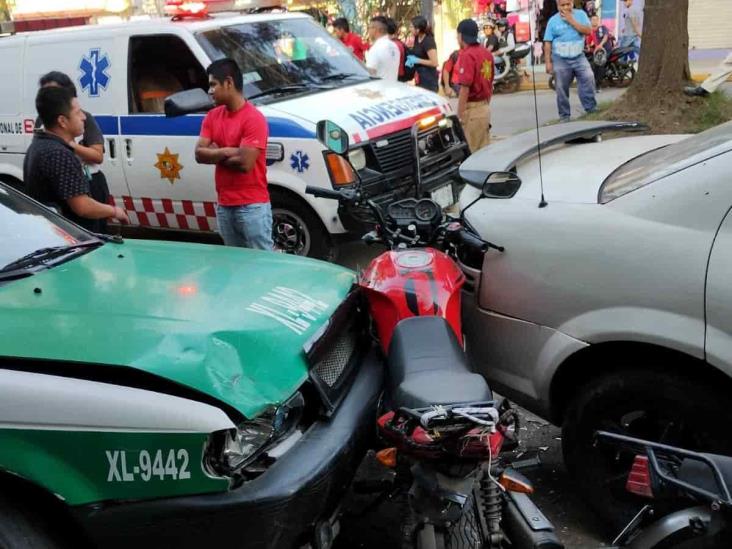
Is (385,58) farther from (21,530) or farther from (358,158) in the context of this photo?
(21,530)

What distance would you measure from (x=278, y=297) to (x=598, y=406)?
1298 millimetres

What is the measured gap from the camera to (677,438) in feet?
9.84

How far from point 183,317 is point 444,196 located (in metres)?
4.46

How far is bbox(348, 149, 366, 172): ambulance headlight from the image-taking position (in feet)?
21.0

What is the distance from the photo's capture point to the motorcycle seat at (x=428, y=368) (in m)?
2.59

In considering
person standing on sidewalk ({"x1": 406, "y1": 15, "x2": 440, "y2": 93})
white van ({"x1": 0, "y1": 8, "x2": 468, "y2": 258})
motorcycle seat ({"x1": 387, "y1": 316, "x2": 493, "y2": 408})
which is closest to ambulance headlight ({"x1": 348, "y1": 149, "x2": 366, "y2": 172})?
white van ({"x1": 0, "y1": 8, "x2": 468, "y2": 258})

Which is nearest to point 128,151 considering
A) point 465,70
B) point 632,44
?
point 465,70

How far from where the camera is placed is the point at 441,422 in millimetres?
2418

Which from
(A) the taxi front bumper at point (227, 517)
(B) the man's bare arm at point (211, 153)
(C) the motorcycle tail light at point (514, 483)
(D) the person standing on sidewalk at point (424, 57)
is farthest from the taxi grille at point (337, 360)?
(D) the person standing on sidewalk at point (424, 57)

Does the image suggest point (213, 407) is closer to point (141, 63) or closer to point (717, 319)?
point (717, 319)

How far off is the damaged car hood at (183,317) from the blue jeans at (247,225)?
1880 mm

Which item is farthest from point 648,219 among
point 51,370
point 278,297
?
point 51,370

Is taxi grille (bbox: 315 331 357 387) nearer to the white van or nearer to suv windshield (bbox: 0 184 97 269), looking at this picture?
suv windshield (bbox: 0 184 97 269)

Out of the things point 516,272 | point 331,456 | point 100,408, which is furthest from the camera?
point 516,272
